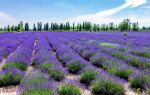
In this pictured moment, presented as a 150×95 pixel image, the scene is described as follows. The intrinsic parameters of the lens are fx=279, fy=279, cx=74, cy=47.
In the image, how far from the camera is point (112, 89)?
593cm

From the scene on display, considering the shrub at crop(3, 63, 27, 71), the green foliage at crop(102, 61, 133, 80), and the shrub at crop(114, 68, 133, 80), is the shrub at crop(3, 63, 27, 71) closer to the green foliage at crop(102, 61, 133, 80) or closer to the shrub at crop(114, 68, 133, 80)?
the green foliage at crop(102, 61, 133, 80)

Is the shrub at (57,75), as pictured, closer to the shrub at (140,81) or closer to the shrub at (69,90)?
the shrub at (69,90)

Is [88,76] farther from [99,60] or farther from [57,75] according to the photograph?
[99,60]

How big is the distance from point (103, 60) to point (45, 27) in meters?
99.3

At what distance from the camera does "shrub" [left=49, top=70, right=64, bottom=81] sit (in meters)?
7.51

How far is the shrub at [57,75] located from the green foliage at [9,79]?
36.0 inches

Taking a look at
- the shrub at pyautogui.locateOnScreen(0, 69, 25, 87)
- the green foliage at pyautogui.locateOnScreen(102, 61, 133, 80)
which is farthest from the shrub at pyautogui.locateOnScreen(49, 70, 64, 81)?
the green foliage at pyautogui.locateOnScreen(102, 61, 133, 80)

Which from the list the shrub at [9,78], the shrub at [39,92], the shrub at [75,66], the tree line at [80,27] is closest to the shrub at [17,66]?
the shrub at [9,78]

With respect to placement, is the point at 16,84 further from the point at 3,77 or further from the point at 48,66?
the point at 48,66

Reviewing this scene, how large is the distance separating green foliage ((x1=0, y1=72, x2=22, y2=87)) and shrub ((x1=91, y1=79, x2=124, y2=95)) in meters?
2.17

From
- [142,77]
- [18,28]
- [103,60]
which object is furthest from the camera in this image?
[18,28]

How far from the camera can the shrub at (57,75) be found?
7.51 meters

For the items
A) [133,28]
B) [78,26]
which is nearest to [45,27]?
[78,26]

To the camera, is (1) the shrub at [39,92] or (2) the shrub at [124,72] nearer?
(1) the shrub at [39,92]
